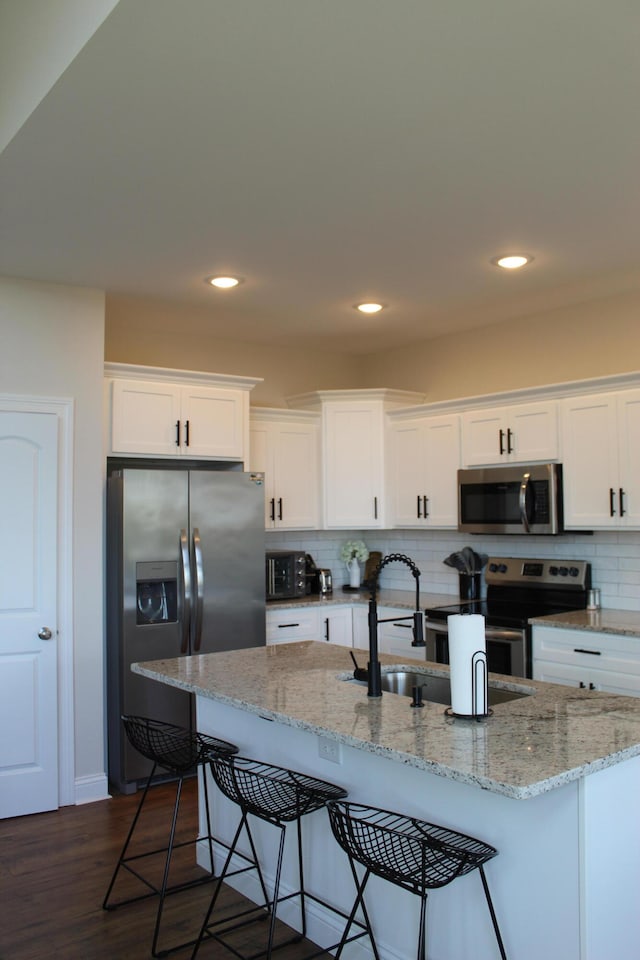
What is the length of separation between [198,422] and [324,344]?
61.6 inches

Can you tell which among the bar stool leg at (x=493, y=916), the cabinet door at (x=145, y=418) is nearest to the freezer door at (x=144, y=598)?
the cabinet door at (x=145, y=418)

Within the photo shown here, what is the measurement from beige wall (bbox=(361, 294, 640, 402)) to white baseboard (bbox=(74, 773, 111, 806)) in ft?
A: 11.2

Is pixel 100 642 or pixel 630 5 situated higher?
pixel 630 5

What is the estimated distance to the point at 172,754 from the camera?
312cm

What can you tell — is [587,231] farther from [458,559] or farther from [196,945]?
[196,945]

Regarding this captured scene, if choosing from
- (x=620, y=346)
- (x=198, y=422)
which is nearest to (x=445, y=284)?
(x=620, y=346)

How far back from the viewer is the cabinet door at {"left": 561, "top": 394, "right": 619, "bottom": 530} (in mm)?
4512

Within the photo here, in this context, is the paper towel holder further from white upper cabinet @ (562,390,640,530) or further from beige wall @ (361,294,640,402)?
beige wall @ (361,294,640,402)

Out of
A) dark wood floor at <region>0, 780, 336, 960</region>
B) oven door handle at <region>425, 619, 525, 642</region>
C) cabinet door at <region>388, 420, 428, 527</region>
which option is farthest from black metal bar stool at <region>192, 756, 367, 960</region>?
cabinet door at <region>388, 420, 428, 527</region>

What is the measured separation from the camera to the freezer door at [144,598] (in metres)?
4.47

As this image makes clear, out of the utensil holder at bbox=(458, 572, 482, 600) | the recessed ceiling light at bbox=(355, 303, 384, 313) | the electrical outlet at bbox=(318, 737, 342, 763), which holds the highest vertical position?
the recessed ceiling light at bbox=(355, 303, 384, 313)

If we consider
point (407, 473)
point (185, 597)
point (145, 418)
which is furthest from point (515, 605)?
point (145, 418)

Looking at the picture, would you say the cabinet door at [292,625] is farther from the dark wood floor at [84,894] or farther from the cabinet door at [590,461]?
the cabinet door at [590,461]

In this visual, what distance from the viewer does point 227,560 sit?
15.9 ft
